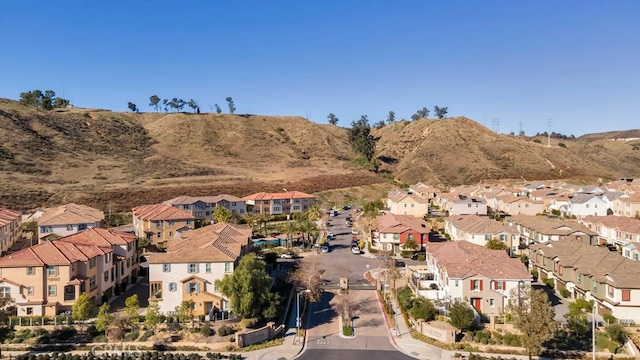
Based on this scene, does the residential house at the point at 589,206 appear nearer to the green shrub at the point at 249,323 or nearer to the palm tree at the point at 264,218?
the palm tree at the point at 264,218

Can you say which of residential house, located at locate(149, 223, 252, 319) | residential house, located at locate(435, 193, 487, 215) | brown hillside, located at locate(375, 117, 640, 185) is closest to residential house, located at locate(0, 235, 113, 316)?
residential house, located at locate(149, 223, 252, 319)

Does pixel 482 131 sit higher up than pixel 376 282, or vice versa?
pixel 482 131

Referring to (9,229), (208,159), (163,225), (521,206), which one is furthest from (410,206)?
(208,159)

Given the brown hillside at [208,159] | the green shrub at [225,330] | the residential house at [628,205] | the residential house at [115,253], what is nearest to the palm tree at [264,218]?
the brown hillside at [208,159]

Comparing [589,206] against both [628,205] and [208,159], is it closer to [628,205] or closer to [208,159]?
[628,205]

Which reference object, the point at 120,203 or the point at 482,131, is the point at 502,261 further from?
the point at 482,131

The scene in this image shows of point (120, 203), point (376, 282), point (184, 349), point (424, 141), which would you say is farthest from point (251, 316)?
point (424, 141)

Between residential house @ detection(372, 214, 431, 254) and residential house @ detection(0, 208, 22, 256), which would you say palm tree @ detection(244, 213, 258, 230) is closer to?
residential house @ detection(372, 214, 431, 254)
